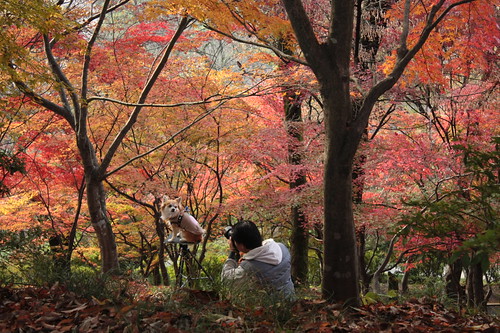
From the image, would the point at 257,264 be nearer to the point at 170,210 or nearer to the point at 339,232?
the point at 339,232

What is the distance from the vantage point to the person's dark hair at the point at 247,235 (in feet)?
12.4

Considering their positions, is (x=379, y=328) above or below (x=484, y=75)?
below

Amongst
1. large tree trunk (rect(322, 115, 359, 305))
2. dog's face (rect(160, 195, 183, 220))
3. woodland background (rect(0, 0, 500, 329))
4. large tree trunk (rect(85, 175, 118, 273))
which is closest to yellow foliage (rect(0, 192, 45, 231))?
woodland background (rect(0, 0, 500, 329))

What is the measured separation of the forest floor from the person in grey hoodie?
16.7 inches

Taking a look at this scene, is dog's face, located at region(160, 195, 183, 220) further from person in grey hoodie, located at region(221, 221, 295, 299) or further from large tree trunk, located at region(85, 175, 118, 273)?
person in grey hoodie, located at region(221, 221, 295, 299)

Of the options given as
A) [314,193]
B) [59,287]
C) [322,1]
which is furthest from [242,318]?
[322,1]

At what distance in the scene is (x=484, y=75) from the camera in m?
7.86

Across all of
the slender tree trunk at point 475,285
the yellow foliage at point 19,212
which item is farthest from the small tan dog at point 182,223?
the yellow foliage at point 19,212

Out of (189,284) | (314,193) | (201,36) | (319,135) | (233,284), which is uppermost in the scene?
(201,36)

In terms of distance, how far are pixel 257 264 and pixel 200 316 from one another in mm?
1045

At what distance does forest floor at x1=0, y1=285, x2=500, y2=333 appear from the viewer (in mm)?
2629

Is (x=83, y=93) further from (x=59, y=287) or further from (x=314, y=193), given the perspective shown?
(x=314, y=193)

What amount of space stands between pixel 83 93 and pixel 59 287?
262cm

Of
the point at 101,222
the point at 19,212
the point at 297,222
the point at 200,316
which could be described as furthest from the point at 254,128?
the point at 200,316
